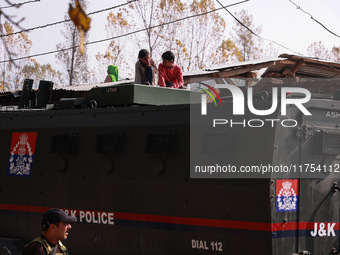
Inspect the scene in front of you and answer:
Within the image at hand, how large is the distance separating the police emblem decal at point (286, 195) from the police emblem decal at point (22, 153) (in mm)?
3872

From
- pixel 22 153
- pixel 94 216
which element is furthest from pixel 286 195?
pixel 22 153

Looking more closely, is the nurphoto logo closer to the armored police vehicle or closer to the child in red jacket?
the armored police vehicle

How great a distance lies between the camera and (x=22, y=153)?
9.38 metres

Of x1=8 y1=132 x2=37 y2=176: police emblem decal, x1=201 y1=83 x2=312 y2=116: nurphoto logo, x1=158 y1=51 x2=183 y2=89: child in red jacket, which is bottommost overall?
x1=8 y1=132 x2=37 y2=176: police emblem decal

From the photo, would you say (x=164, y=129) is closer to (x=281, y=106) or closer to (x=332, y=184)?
(x=281, y=106)

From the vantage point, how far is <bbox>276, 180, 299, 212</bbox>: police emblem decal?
22.6ft

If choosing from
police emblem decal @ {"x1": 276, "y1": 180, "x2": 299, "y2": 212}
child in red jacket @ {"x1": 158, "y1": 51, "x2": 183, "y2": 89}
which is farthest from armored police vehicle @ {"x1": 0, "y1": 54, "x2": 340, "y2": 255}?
child in red jacket @ {"x1": 158, "y1": 51, "x2": 183, "y2": 89}

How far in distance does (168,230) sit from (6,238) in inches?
114

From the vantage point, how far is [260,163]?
23.0 feet

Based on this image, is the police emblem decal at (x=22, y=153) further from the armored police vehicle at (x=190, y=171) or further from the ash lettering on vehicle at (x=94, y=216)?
the ash lettering on vehicle at (x=94, y=216)

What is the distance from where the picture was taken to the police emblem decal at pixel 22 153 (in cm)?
926

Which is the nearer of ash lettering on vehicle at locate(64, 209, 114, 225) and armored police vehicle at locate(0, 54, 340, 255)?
armored police vehicle at locate(0, 54, 340, 255)

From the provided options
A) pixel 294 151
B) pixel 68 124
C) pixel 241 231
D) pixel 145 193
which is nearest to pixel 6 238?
pixel 68 124

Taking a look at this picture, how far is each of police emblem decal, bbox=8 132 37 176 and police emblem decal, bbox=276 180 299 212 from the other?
387 centimetres
